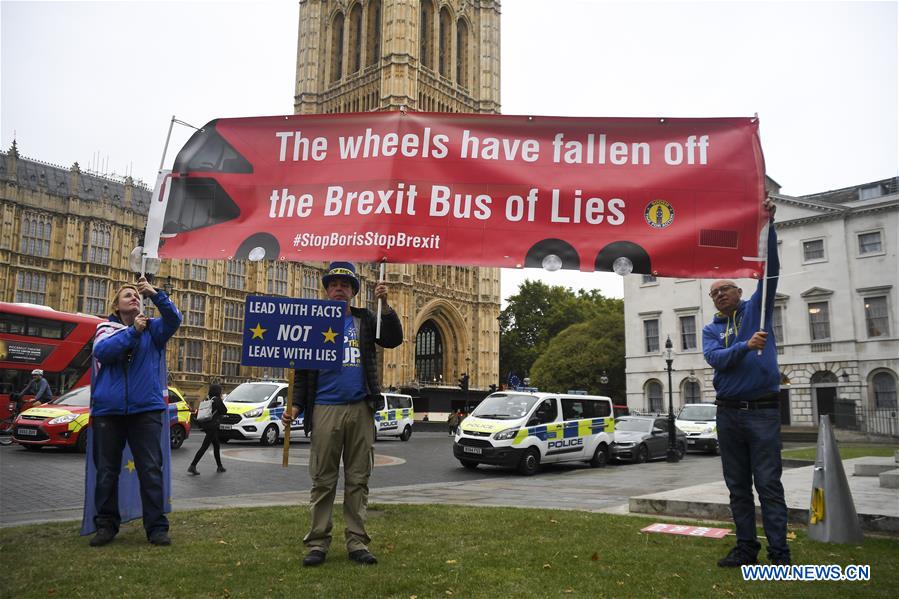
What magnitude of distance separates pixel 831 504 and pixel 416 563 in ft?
11.4

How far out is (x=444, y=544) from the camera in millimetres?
5289

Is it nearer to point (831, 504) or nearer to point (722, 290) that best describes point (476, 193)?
point (722, 290)

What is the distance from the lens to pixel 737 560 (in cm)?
462

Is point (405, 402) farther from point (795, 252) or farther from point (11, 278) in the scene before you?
point (11, 278)

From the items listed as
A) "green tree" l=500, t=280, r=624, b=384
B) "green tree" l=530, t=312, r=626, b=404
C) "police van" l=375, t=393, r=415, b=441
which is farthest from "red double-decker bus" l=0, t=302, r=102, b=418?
"green tree" l=500, t=280, r=624, b=384

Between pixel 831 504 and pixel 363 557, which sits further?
pixel 831 504

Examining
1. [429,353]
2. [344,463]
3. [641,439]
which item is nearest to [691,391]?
[641,439]

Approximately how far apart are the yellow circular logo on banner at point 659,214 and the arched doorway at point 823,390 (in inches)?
1441

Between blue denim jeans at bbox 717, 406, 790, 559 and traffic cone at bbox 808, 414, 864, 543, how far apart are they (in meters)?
1.24

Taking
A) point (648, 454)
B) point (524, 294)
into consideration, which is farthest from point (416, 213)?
point (524, 294)

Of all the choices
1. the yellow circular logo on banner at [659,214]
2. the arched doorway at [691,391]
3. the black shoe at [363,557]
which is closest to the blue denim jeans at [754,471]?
the yellow circular logo on banner at [659,214]

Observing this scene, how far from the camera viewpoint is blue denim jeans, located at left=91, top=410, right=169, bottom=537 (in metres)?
5.21

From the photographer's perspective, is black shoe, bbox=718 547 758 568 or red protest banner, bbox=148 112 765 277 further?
red protest banner, bbox=148 112 765 277

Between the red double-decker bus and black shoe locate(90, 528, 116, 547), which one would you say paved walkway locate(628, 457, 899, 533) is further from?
the red double-decker bus
